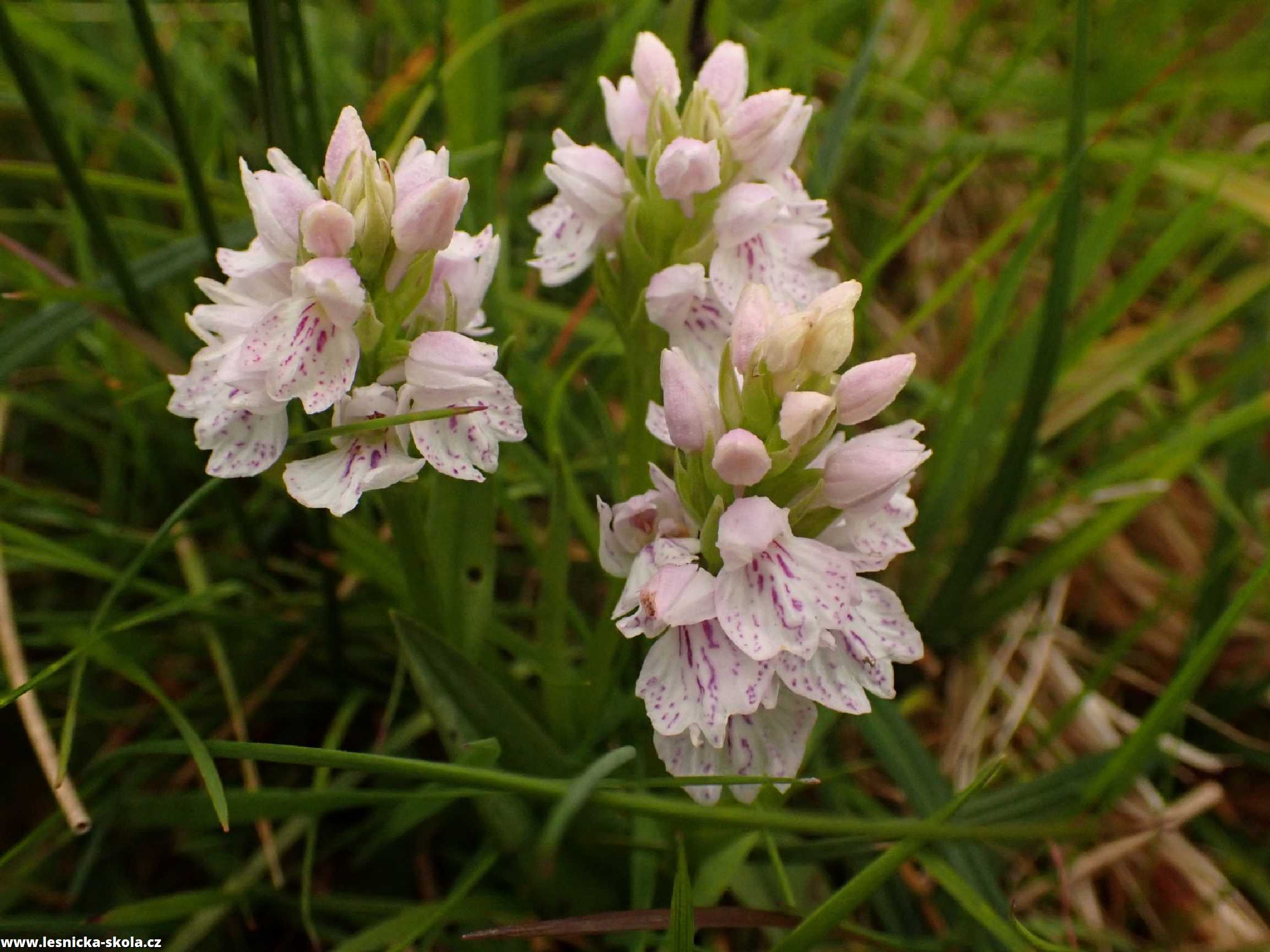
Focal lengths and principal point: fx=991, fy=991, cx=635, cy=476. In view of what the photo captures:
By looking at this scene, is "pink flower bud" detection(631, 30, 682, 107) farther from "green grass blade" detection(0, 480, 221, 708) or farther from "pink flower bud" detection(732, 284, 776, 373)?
"green grass blade" detection(0, 480, 221, 708)

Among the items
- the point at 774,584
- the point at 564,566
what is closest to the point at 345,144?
the point at 564,566

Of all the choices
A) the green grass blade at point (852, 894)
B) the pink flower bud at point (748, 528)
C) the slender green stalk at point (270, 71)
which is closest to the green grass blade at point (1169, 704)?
the green grass blade at point (852, 894)

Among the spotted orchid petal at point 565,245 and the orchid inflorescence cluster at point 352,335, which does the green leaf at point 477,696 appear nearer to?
the orchid inflorescence cluster at point 352,335

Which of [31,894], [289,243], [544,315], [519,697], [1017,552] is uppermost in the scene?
[289,243]

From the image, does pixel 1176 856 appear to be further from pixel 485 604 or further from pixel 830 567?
pixel 485 604

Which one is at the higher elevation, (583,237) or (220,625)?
(583,237)

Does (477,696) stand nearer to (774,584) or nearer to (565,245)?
(774,584)

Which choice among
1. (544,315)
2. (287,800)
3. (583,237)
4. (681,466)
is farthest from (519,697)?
(544,315)
